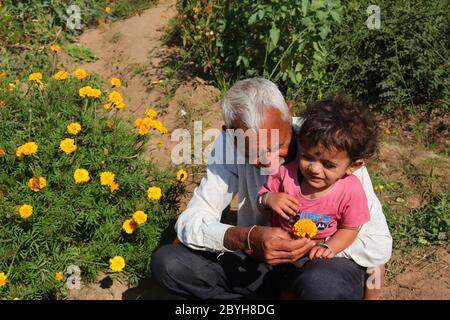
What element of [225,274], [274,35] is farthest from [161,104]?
[225,274]

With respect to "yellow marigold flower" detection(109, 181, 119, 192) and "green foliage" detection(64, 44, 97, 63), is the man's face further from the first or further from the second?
"green foliage" detection(64, 44, 97, 63)

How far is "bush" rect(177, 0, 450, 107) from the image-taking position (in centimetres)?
359

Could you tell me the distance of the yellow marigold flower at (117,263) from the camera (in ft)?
8.12

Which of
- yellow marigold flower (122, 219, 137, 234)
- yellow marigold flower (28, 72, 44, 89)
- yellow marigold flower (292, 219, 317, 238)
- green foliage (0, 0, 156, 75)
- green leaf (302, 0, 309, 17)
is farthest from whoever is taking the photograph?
green foliage (0, 0, 156, 75)

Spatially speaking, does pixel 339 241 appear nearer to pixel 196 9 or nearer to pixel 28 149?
pixel 28 149

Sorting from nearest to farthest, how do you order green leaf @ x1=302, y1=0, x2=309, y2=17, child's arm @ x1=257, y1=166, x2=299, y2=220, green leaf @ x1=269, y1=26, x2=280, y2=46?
child's arm @ x1=257, y1=166, x2=299, y2=220, green leaf @ x1=302, y1=0, x2=309, y2=17, green leaf @ x1=269, y1=26, x2=280, y2=46

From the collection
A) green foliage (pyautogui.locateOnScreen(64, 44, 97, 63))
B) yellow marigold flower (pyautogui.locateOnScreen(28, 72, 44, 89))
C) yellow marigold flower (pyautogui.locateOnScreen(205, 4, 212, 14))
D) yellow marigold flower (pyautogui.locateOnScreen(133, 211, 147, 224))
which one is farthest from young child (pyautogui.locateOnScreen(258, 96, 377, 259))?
green foliage (pyautogui.locateOnScreen(64, 44, 97, 63))

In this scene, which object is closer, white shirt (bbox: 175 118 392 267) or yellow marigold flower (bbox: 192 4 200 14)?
white shirt (bbox: 175 118 392 267)

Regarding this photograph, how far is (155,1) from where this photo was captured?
5.51 metres

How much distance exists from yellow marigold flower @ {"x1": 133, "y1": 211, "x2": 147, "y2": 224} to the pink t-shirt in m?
0.62

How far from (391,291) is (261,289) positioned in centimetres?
72

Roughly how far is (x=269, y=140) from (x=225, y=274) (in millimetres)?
697

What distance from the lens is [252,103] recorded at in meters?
2.11
